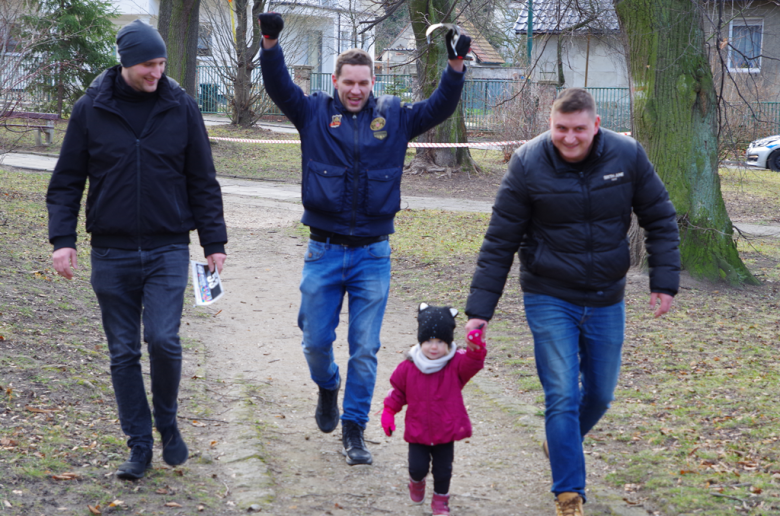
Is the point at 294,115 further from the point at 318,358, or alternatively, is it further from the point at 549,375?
the point at 549,375

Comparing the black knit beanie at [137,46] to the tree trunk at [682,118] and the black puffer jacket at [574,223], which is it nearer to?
the black puffer jacket at [574,223]

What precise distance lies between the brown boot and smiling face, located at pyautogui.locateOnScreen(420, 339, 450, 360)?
0.81 metres

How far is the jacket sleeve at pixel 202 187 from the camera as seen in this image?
12.4 ft

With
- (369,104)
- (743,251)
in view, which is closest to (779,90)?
(743,251)

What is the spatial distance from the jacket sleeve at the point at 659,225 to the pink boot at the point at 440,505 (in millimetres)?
1356

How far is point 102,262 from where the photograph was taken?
3.67m

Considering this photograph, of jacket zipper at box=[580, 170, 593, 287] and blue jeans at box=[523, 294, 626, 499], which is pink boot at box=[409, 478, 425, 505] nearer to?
blue jeans at box=[523, 294, 626, 499]

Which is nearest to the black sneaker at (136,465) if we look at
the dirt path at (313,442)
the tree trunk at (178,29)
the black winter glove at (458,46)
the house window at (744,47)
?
the dirt path at (313,442)

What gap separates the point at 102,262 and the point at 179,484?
3.68 ft

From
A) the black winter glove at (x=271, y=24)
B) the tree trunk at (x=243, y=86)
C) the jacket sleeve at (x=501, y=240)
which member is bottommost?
the jacket sleeve at (x=501, y=240)

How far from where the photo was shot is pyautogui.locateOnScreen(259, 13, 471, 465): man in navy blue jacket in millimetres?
4043

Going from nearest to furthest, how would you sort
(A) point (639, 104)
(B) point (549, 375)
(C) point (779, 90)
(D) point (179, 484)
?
1. (B) point (549, 375)
2. (D) point (179, 484)
3. (A) point (639, 104)
4. (C) point (779, 90)

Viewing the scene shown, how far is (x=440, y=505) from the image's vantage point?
11.8ft

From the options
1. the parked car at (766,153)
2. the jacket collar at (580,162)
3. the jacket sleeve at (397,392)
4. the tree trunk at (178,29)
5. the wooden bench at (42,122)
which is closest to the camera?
the jacket collar at (580,162)
